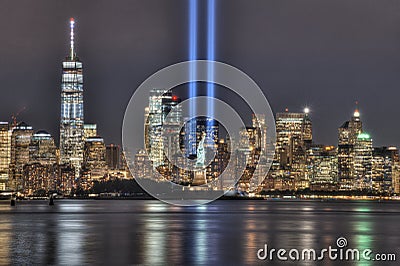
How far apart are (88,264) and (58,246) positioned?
11125 millimetres

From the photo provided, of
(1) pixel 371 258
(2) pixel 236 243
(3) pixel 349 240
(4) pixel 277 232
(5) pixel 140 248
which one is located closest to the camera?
(1) pixel 371 258

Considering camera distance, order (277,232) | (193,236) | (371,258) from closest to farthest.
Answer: (371,258), (193,236), (277,232)

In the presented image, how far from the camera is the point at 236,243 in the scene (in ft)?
181

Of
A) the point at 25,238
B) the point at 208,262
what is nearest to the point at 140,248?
the point at 208,262

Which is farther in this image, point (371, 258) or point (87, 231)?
point (87, 231)

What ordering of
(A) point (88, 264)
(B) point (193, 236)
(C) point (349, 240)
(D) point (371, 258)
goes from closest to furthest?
(A) point (88, 264), (D) point (371, 258), (C) point (349, 240), (B) point (193, 236)

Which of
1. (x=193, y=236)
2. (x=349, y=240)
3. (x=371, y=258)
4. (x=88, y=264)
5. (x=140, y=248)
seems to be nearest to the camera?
(x=88, y=264)

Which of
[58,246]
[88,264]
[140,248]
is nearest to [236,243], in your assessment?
[140,248]

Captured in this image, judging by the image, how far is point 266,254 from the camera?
1845 inches

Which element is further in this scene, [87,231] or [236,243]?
[87,231]

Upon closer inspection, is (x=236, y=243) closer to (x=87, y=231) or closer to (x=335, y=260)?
(x=335, y=260)

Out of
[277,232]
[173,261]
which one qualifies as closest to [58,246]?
[173,261]

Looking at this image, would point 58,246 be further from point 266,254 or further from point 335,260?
point 335,260

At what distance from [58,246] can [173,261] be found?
11.6 m
